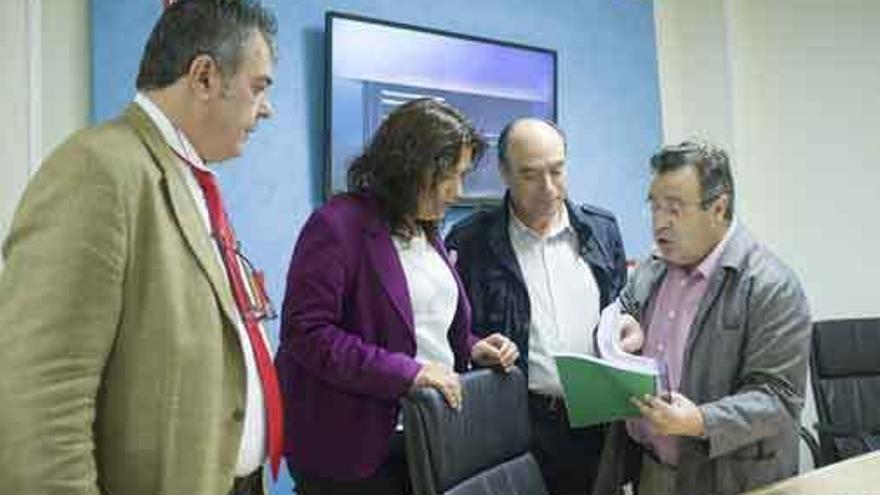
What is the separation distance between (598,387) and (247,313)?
2.45 ft

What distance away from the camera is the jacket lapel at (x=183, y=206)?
1.16m

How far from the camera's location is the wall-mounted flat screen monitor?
271cm

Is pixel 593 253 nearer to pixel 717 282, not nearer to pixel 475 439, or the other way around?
pixel 717 282

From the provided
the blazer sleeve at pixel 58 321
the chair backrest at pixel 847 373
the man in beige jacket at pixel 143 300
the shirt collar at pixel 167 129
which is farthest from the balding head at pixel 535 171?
the chair backrest at pixel 847 373

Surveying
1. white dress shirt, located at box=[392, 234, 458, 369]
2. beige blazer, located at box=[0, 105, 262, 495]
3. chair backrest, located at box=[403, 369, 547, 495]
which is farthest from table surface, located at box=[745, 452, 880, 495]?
beige blazer, located at box=[0, 105, 262, 495]

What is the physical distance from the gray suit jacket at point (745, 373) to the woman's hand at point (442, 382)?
0.49 metres

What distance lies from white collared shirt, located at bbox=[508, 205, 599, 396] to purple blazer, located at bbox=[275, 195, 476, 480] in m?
A: 0.44

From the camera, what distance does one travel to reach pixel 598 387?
1.66m

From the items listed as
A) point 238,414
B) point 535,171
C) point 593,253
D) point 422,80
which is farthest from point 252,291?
point 422,80

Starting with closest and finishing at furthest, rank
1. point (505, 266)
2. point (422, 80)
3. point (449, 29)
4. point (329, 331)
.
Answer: point (329, 331) < point (505, 266) < point (422, 80) < point (449, 29)

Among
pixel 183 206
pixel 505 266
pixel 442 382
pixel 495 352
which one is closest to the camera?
pixel 183 206

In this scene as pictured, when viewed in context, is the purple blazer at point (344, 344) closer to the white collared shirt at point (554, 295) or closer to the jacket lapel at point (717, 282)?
the white collared shirt at point (554, 295)

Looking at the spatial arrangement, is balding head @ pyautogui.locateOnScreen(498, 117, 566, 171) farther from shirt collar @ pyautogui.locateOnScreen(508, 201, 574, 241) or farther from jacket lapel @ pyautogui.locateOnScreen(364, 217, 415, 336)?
jacket lapel @ pyautogui.locateOnScreen(364, 217, 415, 336)

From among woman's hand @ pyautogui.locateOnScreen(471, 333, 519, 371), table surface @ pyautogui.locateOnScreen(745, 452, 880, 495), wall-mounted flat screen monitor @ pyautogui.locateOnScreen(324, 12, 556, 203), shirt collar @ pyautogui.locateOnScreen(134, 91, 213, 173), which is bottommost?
table surface @ pyautogui.locateOnScreen(745, 452, 880, 495)
